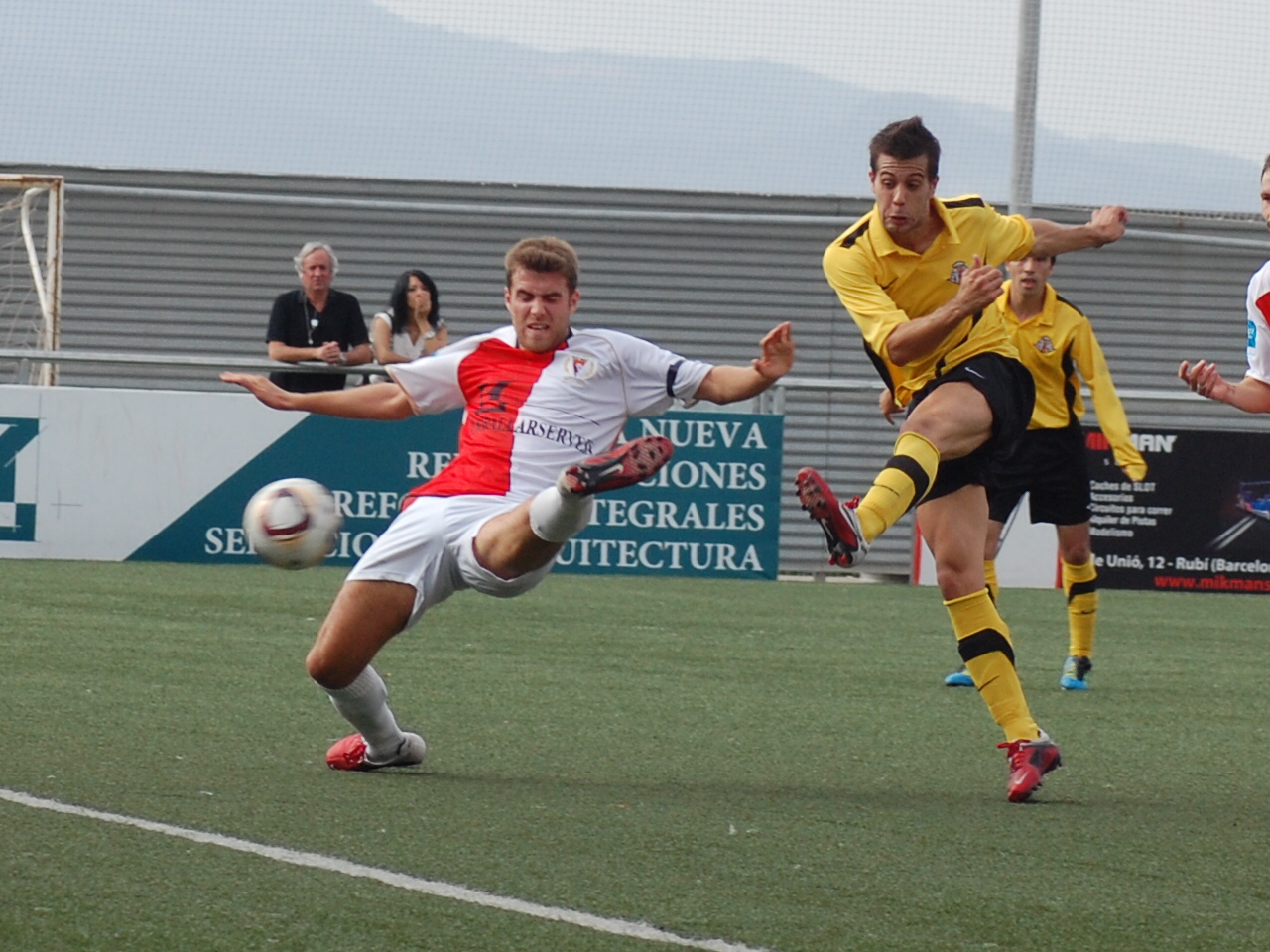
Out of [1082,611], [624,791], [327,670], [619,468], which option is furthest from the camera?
[1082,611]

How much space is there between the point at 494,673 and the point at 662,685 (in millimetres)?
733

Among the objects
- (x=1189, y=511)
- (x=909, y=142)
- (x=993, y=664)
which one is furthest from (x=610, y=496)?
(x=909, y=142)

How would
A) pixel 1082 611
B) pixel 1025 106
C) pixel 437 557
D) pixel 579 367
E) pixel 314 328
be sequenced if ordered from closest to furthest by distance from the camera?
1. pixel 437 557
2. pixel 579 367
3. pixel 1082 611
4. pixel 314 328
5. pixel 1025 106

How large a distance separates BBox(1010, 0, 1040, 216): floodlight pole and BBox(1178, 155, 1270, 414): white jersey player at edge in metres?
8.88

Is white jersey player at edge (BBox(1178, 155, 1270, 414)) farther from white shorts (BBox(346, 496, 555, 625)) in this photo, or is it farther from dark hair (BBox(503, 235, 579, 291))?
white shorts (BBox(346, 496, 555, 625))

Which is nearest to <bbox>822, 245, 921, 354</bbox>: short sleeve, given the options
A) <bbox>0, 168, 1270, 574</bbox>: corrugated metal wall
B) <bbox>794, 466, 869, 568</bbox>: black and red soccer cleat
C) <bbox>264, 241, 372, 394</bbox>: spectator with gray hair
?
<bbox>794, 466, 869, 568</bbox>: black and red soccer cleat

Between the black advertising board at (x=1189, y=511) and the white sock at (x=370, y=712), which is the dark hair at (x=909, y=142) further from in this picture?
the black advertising board at (x=1189, y=511)

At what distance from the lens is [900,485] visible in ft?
16.8

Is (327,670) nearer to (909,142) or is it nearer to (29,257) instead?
(909,142)

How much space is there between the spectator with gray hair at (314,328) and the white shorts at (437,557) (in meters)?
6.87

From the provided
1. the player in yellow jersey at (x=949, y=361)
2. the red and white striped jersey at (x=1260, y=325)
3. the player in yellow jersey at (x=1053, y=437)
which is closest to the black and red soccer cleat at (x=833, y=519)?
the player in yellow jersey at (x=949, y=361)

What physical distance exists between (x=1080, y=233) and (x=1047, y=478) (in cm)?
298

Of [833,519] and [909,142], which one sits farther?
[909,142]

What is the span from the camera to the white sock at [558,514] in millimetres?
5125
